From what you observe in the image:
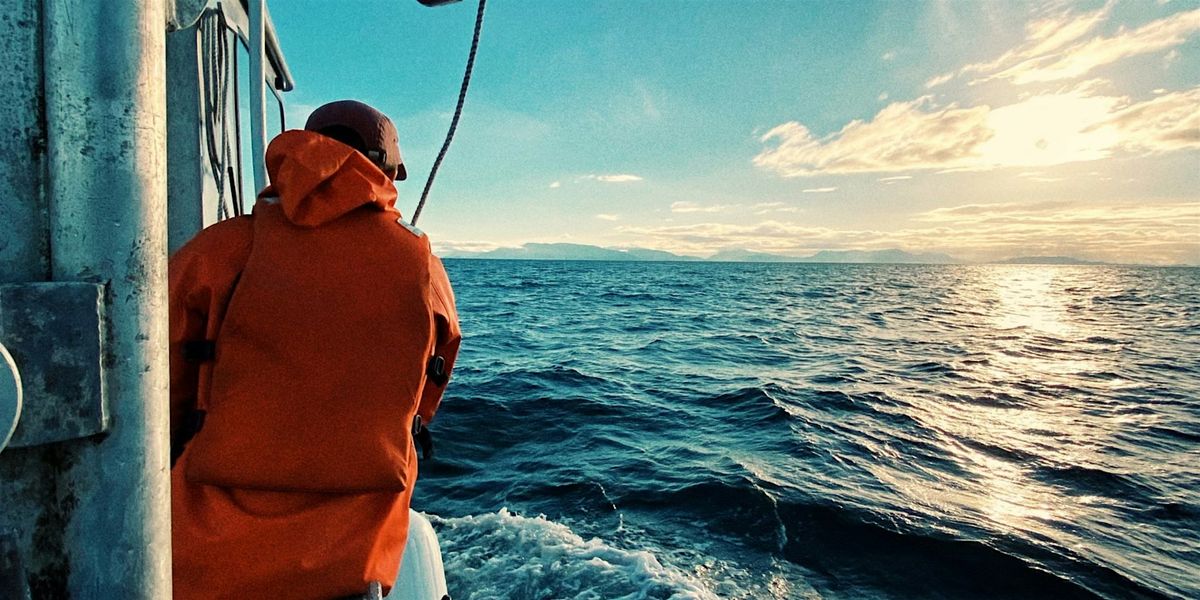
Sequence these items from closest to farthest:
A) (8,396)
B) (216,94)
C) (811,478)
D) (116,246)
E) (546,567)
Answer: (8,396) < (116,246) < (216,94) < (546,567) < (811,478)

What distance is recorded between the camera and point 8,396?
707 millimetres

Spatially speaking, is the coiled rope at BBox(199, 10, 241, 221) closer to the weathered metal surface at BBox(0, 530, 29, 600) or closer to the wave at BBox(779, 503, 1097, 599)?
the weathered metal surface at BBox(0, 530, 29, 600)

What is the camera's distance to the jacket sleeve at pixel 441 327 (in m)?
1.51

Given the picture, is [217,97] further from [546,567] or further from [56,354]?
[546,567]

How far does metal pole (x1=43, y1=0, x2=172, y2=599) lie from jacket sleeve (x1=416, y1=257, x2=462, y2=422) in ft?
2.05

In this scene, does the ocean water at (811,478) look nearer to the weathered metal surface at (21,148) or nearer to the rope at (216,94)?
the rope at (216,94)

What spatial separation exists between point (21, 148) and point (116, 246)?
0.16m

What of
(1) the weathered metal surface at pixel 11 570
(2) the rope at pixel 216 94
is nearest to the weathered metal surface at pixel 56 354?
(1) the weathered metal surface at pixel 11 570

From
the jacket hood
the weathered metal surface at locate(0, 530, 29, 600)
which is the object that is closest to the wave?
the jacket hood

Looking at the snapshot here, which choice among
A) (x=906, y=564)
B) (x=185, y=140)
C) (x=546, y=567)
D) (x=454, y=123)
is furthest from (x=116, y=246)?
(x=906, y=564)

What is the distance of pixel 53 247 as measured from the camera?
0.80 m

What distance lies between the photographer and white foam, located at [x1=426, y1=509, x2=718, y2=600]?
438 cm

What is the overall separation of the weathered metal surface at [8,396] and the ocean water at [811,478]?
162 inches

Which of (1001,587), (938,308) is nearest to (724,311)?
(938,308)
